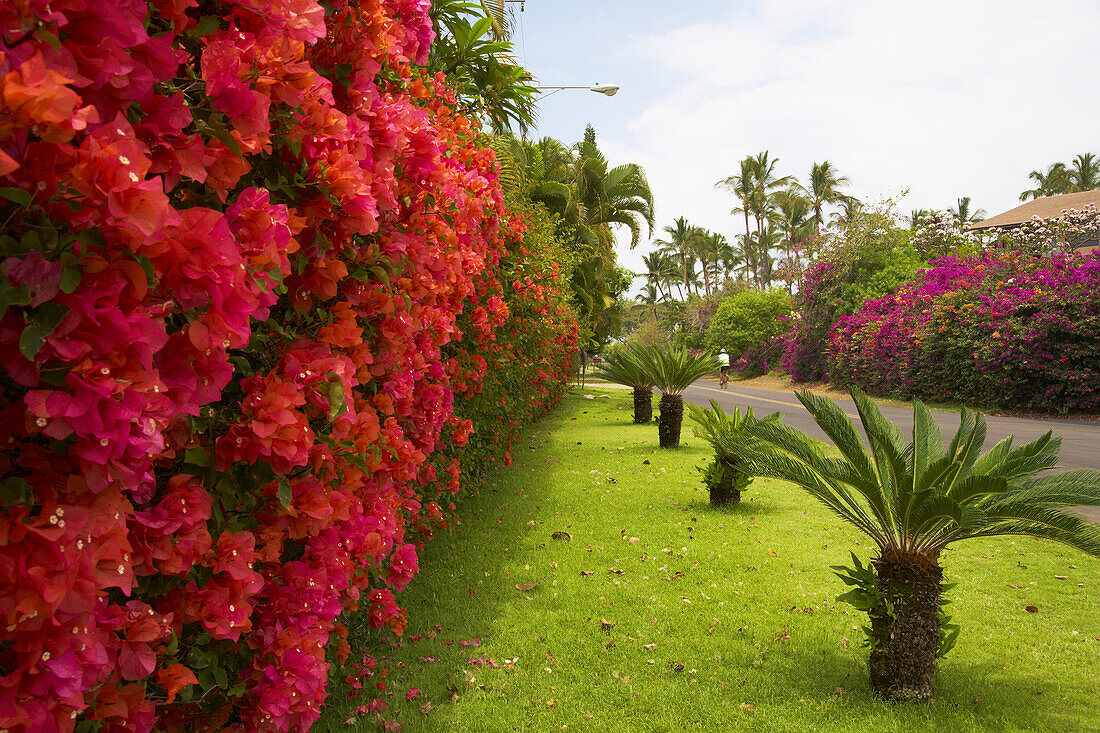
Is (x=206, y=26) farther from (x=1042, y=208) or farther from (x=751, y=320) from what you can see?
(x=1042, y=208)

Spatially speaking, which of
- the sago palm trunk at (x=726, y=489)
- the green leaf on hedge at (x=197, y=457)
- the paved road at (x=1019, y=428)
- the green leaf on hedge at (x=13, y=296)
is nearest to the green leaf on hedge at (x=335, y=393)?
the green leaf on hedge at (x=197, y=457)

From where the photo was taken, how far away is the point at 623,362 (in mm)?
13125

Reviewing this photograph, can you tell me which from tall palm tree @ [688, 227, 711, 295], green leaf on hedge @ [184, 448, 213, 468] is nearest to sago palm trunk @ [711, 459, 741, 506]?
green leaf on hedge @ [184, 448, 213, 468]

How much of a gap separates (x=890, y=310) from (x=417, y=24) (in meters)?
25.1

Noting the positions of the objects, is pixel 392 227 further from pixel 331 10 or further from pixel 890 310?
pixel 890 310

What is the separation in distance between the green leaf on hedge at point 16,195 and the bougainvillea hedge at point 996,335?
63.6ft

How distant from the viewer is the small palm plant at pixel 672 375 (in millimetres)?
10922

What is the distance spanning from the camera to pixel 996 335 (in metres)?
16.7

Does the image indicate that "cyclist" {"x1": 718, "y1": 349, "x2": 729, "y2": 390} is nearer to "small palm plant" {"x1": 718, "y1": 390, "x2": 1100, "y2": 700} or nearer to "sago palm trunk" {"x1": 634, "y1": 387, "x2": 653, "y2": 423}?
"sago palm trunk" {"x1": 634, "y1": 387, "x2": 653, "y2": 423}

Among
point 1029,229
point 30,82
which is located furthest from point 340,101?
point 1029,229

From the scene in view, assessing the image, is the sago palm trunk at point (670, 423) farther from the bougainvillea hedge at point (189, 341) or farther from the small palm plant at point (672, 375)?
the bougainvillea hedge at point (189, 341)

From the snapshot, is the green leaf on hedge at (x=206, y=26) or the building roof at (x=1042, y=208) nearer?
the green leaf on hedge at (x=206, y=26)

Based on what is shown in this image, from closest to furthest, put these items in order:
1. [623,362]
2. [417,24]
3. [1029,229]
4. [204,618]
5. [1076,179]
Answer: [204,618] → [417,24] → [623,362] → [1029,229] → [1076,179]

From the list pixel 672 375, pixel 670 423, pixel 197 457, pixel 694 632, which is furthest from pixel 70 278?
pixel 672 375
